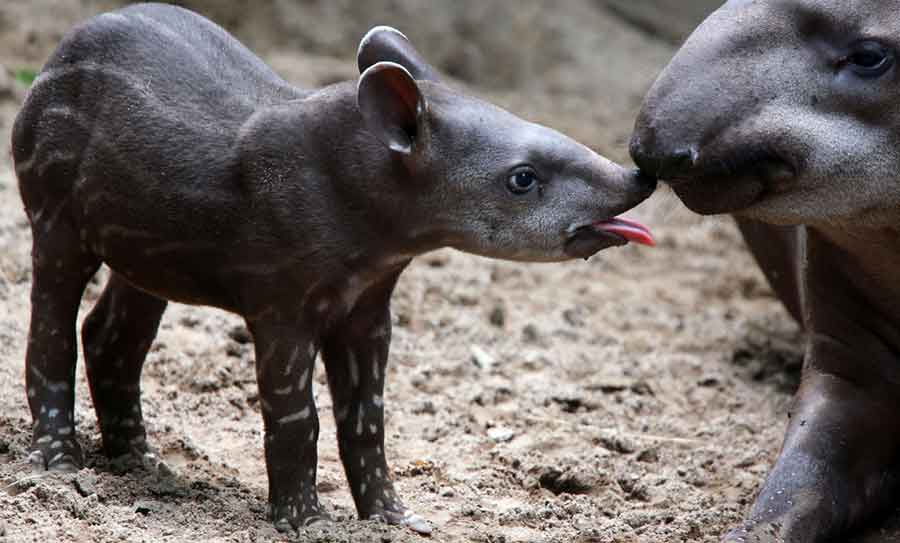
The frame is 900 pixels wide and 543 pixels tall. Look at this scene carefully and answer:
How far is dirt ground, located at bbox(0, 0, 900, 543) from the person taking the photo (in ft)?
14.2

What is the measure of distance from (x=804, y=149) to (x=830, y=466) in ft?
3.70

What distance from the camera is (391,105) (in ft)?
12.6

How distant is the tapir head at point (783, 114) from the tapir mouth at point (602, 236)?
175 mm

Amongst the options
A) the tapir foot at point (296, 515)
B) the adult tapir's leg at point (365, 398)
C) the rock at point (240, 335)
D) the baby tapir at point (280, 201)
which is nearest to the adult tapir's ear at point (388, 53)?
the baby tapir at point (280, 201)

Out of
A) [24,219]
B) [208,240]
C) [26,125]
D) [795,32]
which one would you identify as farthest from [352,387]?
[24,219]

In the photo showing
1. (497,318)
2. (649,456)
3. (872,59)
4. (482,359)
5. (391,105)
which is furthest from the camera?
(497,318)

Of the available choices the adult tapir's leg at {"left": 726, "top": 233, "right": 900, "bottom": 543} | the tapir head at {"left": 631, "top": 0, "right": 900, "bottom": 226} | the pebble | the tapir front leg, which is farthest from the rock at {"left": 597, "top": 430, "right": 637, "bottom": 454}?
the pebble

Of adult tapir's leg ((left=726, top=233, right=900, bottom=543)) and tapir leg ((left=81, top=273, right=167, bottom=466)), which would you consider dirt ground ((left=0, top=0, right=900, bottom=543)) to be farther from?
adult tapir's leg ((left=726, top=233, right=900, bottom=543))

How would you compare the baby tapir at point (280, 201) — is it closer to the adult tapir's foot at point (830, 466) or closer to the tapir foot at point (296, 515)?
the tapir foot at point (296, 515)

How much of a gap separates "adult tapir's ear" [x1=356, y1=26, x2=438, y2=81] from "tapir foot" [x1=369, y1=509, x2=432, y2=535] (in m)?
1.30

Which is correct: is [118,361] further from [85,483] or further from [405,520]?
[405,520]

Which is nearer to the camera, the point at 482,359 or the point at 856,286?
the point at 856,286

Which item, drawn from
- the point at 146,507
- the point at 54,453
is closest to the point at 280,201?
the point at 146,507

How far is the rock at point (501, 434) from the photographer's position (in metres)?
5.36
